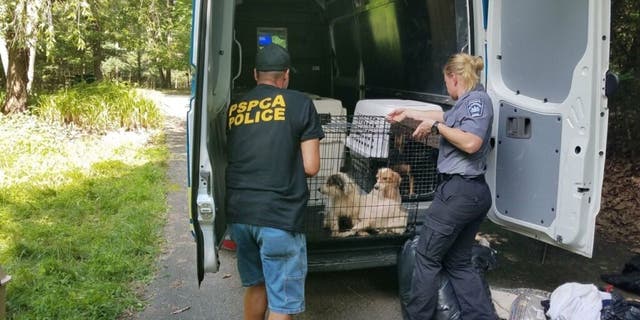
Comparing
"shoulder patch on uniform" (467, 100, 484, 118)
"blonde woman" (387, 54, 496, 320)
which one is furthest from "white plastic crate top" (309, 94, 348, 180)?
"shoulder patch on uniform" (467, 100, 484, 118)

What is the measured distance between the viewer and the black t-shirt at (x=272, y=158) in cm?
233

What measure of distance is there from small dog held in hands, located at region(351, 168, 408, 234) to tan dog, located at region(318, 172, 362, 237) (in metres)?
0.06

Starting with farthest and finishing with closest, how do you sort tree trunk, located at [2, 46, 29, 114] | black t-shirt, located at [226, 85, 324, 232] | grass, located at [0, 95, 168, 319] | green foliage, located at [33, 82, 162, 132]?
tree trunk, located at [2, 46, 29, 114] → green foliage, located at [33, 82, 162, 132] → grass, located at [0, 95, 168, 319] → black t-shirt, located at [226, 85, 324, 232]

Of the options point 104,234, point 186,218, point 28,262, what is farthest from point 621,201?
point 28,262

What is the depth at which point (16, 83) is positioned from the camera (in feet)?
33.6

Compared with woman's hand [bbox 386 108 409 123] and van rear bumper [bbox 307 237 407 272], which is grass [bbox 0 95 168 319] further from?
woman's hand [bbox 386 108 409 123]

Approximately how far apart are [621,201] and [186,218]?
200 inches

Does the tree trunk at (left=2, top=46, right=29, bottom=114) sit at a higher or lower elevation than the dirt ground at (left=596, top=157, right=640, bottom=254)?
higher

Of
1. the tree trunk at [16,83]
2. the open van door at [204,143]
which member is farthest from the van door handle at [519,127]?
the tree trunk at [16,83]

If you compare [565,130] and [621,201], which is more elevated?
[565,130]

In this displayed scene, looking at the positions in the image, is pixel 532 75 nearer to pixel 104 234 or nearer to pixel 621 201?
pixel 621 201

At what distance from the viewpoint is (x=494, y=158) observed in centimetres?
314

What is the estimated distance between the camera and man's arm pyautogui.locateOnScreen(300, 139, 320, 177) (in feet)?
7.82

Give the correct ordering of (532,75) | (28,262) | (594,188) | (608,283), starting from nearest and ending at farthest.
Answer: (594,188) → (532,75) → (608,283) → (28,262)
